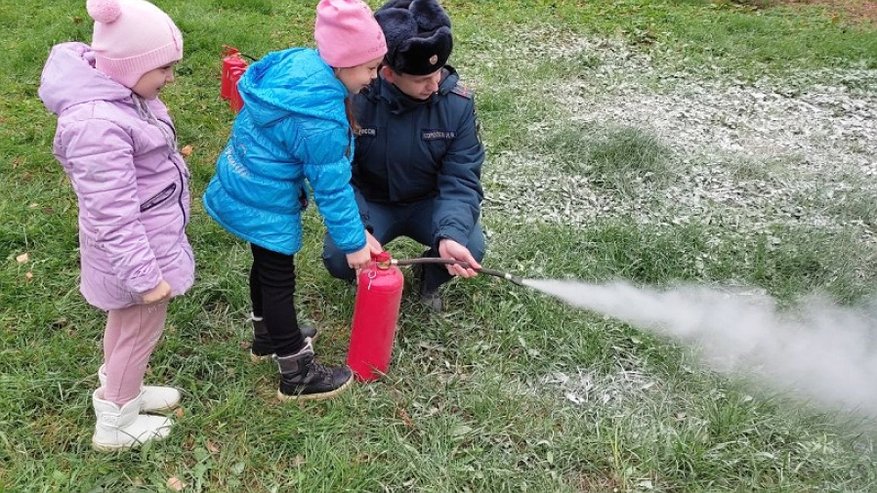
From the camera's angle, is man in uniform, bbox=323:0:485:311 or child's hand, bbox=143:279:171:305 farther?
man in uniform, bbox=323:0:485:311

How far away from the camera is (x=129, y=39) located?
6.86 ft

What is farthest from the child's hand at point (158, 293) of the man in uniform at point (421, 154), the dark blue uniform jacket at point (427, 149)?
the dark blue uniform jacket at point (427, 149)

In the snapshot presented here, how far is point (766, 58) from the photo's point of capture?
725 cm

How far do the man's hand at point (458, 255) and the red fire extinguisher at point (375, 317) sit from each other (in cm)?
30

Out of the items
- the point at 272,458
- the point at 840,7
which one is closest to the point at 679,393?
the point at 272,458

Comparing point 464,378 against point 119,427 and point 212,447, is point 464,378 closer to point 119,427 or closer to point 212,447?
point 212,447

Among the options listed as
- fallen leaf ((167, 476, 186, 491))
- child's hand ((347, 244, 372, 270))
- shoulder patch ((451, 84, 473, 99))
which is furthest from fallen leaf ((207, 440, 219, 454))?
shoulder patch ((451, 84, 473, 99))

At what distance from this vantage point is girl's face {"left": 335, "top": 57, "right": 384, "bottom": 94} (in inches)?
92.7

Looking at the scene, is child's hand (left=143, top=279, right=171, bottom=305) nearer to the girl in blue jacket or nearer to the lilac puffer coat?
the lilac puffer coat

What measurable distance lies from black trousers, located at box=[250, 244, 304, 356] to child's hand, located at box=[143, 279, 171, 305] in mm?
467

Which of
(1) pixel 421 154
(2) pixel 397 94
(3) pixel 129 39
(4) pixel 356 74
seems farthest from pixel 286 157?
(1) pixel 421 154

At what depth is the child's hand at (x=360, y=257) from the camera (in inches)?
104

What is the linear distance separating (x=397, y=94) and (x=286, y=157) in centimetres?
73

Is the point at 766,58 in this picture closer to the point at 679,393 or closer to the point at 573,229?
the point at 573,229
